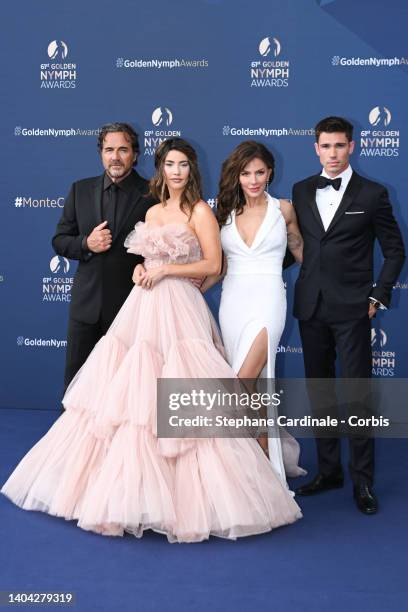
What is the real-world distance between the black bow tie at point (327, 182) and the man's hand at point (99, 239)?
3.60 feet

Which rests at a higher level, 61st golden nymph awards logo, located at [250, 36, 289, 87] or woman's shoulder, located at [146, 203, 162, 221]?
61st golden nymph awards logo, located at [250, 36, 289, 87]

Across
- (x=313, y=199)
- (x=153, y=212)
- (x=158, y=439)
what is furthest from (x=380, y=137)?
(x=158, y=439)

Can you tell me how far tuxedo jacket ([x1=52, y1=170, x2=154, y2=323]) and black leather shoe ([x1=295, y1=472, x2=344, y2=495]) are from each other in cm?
134

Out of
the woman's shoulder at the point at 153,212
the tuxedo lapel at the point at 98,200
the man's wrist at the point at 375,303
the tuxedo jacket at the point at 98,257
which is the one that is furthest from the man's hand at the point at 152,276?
the man's wrist at the point at 375,303

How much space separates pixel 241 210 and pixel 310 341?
2.43 feet

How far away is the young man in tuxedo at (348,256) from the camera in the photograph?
3670mm

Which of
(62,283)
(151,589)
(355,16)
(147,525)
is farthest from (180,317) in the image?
(355,16)

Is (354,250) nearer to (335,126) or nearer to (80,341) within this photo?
(335,126)

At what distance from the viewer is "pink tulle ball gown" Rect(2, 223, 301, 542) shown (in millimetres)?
3207

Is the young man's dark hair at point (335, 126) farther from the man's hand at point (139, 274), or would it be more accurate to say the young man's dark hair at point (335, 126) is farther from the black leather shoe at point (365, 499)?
the black leather shoe at point (365, 499)

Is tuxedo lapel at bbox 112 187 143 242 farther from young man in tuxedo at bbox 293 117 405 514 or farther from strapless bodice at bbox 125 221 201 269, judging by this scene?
young man in tuxedo at bbox 293 117 405 514

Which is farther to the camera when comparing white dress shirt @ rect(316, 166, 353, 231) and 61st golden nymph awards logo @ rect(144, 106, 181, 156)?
61st golden nymph awards logo @ rect(144, 106, 181, 156)

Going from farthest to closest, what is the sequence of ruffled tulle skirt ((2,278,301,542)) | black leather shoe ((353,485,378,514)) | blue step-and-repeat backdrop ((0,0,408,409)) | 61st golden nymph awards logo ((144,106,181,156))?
61st golden nymph awards logo ((144,106,181,156)) < blue step-and-repeat backdrop ((0,0,408,409)) < black leather shoe ((353,485,378,514)) < ruffled tulle skirt ((2,278,301,542))

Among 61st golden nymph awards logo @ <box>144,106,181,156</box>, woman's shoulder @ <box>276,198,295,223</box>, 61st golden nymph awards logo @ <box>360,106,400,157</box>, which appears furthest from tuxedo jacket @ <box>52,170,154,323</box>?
61st golden nymph awards logo @ <box>360,106,400,157</box>
